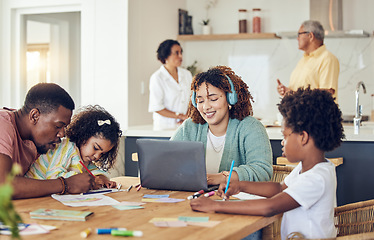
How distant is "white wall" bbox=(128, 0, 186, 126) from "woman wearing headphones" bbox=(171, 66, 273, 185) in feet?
8.72

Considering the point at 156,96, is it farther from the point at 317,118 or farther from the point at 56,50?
the point at 317,118

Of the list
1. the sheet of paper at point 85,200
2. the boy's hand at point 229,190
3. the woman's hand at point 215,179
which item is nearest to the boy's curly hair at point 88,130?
the sheet of paper at point 85,200

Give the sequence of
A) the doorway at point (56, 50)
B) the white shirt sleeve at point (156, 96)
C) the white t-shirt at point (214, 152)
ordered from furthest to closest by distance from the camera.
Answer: the doorway at point (56, 50)
the white shirt sleeve at point (156, 96)
the white t-shirt at point (214, 152)

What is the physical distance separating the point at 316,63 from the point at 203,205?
116 inches

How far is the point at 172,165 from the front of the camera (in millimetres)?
2027

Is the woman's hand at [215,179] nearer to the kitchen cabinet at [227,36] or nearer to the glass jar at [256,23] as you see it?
the kitchen cabinet at [227,36]

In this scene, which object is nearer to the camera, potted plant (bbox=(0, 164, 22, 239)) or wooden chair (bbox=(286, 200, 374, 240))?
potted plant (bbox=(0, 164, 22, 239))

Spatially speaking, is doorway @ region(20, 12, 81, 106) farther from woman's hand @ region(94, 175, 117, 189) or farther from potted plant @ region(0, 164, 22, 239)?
potted plant @ region(0, 164, 22, 239)

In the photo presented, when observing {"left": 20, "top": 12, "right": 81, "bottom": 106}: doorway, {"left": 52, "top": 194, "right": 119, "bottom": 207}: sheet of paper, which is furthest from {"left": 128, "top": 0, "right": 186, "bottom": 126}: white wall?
{"left": 52, "top": 194, "right": 119, "bottom": 207}: sheet of paper

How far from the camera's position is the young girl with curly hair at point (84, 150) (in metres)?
2.12

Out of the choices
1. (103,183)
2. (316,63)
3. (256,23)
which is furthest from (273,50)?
(103,183)

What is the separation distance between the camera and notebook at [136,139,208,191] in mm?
1964

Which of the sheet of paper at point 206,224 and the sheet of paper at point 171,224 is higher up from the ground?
the sheet of paper at point 171,224

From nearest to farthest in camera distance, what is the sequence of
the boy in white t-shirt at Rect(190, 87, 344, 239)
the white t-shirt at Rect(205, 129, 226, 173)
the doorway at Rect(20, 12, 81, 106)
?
the boy in white t-shirt at Rect(190, 87, 344, 239)
the white t-shirt at Rect(205, 129, 226, 173)
the doorway at Rect(20, 12, 81, 106)
